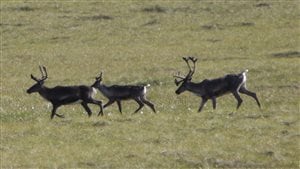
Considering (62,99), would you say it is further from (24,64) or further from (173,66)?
(24,64)

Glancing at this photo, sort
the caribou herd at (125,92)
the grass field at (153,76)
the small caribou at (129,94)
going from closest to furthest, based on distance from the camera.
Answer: the grass field at (153,76) < the caribou herd at (125,92) < the small caribou at (129,94)

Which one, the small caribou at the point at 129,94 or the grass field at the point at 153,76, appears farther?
the small caribou at the point at 129,94

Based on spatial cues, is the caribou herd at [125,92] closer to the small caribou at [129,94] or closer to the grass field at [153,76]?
the small caribou at [129,94]

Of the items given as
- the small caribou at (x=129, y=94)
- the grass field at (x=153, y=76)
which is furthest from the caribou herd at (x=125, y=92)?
the grass field at (x=153, y=76)

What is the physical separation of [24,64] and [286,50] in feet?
42.6

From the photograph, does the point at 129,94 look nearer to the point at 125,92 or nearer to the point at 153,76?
the point at 125,92

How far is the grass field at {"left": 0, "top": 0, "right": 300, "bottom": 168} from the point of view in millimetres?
17750

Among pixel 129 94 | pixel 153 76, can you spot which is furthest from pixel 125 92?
pixel 153 76

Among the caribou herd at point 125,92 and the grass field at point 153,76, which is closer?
the grass field at point 153,76

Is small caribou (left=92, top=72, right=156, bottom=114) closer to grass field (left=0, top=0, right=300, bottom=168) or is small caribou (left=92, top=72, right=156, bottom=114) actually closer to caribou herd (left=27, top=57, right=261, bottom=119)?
caribou herd (left=27, top=57, right=261, bottom=119)

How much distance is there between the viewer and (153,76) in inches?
1356

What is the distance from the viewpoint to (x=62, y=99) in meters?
23.4

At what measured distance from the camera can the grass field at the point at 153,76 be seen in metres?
17.8

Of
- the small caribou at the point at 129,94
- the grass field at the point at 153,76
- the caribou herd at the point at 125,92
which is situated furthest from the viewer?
the small caribou at the point at 129,94
